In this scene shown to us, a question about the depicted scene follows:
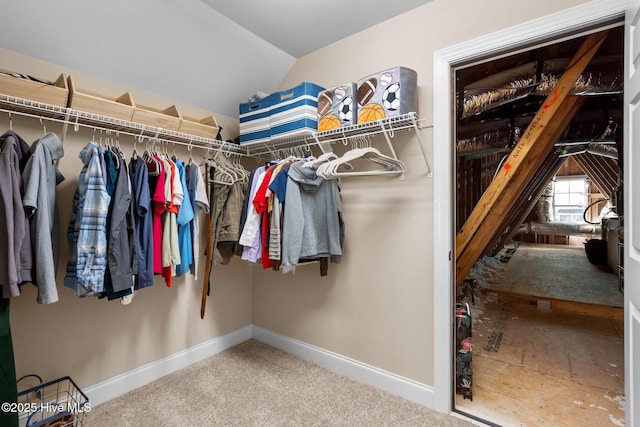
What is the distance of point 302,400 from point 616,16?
2582 millimetres

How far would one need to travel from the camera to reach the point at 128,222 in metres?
1.70

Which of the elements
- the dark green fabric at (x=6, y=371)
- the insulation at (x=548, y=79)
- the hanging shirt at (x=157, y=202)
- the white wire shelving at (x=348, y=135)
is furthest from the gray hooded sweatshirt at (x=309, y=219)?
the insulation at (x=548, y=79)

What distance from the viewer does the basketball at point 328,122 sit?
6.55ft

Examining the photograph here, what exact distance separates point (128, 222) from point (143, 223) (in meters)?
0.08

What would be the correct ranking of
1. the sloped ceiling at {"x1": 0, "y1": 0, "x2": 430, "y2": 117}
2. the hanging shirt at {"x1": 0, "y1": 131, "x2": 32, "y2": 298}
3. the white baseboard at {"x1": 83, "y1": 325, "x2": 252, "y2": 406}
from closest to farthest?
the hanging shirt at {"x1": 0, "y1": 131, "x2": 32, "y2": 298}
the sloped ceiling at {"x1": 0, "y1": 0, "x2": 430, "y2": 117}
the white baseboard at {"x1": 83, "y1": 325, "x2": 252, "y2": 406}

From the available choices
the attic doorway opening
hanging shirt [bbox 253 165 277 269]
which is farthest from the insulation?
hanging shirt [bbox 253 165 277 269]

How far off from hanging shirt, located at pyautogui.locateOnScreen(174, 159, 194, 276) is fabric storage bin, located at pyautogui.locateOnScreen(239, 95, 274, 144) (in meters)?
0.58

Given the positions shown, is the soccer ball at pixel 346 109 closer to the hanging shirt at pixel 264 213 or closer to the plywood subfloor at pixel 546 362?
the hanging shirt at pixel 264 213

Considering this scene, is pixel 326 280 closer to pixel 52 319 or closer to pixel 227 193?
pixel 227 193

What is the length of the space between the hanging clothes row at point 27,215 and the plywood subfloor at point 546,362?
7.77 feet

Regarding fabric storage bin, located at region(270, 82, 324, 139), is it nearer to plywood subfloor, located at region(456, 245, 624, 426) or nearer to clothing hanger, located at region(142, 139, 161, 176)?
clothing hanger, located at region(142, 139, 161, 176)

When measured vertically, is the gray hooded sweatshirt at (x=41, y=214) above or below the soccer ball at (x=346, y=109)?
below

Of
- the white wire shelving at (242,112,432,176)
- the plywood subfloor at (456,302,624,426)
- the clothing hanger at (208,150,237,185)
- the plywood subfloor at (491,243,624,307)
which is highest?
the white wire shelving at (242,112,432,176)

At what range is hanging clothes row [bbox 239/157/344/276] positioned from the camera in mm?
1897
